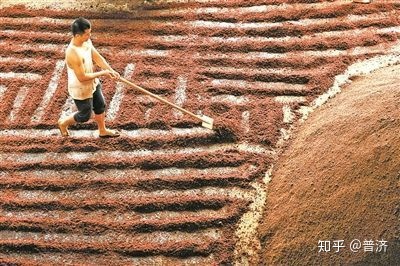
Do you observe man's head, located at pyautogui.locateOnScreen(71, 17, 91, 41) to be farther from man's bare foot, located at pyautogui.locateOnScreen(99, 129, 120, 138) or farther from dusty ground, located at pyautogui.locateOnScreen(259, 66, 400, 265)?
dusty ground, located at pyautogui.locateOnScreen(259, 66, 400, 265)

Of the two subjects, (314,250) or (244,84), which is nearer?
(314,250)

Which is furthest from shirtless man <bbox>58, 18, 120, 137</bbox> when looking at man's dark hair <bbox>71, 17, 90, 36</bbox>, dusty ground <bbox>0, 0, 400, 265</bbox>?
dusty ground <bbox>0, 0, 400, 265</bbox>

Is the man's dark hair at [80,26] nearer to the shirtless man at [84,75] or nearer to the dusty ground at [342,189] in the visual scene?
the shirtless man at [84,75]

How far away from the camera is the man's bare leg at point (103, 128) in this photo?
15.7ft

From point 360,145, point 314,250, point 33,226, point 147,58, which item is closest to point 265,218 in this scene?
point 314,250

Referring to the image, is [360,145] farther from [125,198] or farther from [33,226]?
[33,226]

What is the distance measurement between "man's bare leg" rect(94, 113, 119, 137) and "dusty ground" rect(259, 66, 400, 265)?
5.30 ft

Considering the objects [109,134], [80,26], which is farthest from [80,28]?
[109,134]

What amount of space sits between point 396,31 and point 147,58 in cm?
286

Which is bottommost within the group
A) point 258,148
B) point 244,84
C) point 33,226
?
point 33,226

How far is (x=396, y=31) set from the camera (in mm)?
5820

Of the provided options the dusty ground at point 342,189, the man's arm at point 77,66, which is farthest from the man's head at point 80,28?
the dusty ground at point 342,189

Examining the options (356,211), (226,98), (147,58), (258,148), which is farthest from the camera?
(147,58)

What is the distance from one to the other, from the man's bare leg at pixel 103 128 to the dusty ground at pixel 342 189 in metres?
1.62
